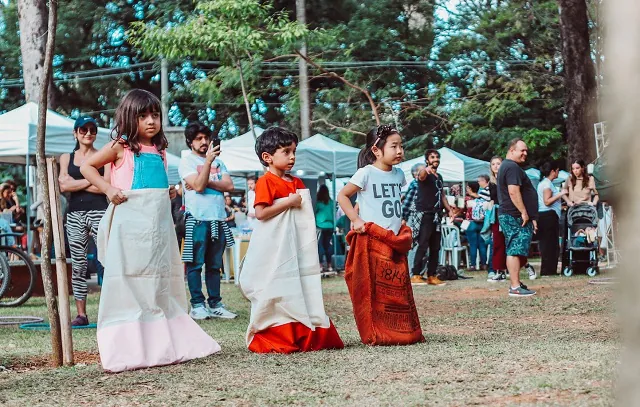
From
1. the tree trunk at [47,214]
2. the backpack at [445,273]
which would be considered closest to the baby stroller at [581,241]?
the backpack at [445,273]

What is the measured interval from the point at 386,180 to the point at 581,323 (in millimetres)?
2265

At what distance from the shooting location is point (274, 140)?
671 centimetres

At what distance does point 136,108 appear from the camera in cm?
613

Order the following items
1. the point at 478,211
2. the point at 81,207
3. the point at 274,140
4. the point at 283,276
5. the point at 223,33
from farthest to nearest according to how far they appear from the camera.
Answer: the point at 223,33
the point at 478,211
the point at 81,207
the point at 274,140
the point at 283,276

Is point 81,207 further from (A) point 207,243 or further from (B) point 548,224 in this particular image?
(B) point 548,224

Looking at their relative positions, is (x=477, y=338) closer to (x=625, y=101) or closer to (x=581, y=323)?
(x=581, y=323)

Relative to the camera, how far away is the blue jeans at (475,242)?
762 inches

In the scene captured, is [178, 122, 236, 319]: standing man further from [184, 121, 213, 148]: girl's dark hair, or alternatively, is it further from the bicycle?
the bicycle

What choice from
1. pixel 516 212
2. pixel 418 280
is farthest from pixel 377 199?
pixel 418 280

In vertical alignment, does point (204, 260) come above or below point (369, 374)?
above

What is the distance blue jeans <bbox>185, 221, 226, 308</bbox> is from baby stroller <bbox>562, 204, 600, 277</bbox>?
830 centimetres

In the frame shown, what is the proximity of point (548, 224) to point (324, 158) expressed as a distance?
493 centimetres


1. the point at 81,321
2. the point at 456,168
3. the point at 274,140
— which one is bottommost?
the point at 81,321

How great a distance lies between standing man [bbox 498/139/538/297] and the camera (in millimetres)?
11578
